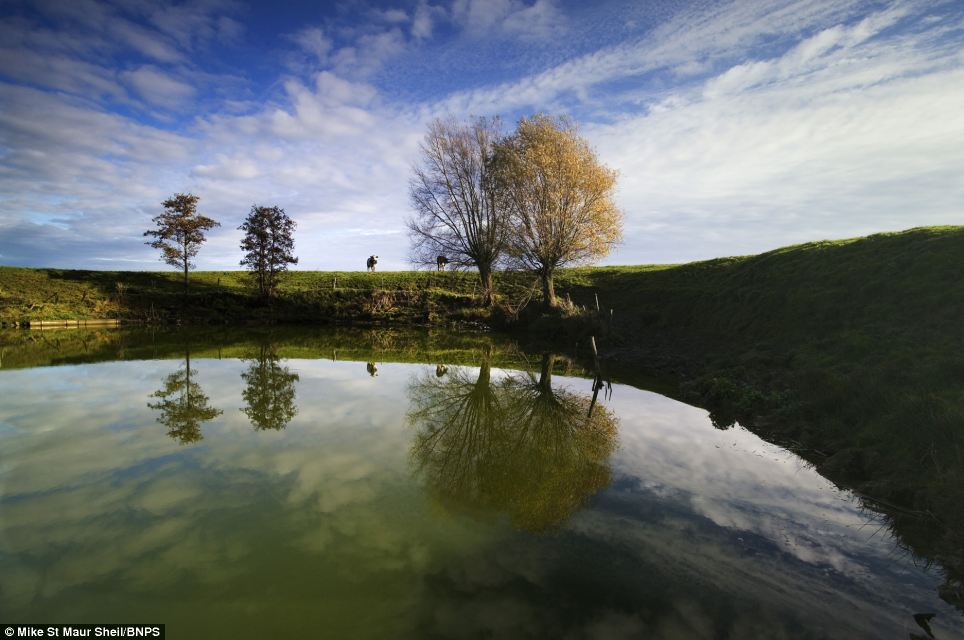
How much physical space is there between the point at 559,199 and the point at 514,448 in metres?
21.5

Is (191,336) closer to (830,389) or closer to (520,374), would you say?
(520,374)

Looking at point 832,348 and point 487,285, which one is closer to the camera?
point 832,348

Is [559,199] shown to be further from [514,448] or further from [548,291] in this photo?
[514,448]

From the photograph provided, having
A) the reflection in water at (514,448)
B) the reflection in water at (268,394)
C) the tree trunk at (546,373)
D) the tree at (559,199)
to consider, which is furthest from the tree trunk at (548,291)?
the reflection in water at (268,394)

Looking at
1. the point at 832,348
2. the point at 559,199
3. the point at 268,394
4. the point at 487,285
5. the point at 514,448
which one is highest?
the point at 559,199

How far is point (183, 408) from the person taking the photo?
1280 centimetres

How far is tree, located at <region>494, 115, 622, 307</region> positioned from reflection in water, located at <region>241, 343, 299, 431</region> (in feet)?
54.7

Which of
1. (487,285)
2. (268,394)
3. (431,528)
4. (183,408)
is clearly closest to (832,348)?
(431,528)

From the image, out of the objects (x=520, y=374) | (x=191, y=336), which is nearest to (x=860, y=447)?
(x=520, y=374)

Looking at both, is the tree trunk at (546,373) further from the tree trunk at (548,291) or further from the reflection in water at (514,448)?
the tree trunk at (548,291)

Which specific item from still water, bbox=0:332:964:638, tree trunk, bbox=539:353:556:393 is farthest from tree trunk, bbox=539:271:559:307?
still water, bbox=0:332:964:638

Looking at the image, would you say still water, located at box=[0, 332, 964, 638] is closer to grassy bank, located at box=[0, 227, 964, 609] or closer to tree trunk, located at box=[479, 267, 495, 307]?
grassy bank, located at box=[0, 227, 964, 609]

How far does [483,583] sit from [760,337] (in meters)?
16.9

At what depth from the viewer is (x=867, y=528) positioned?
6.99 meters
